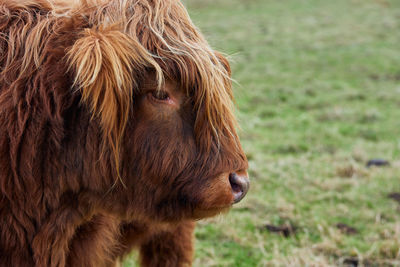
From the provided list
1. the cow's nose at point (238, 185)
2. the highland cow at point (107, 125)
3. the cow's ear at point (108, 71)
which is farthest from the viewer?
the cow's nose at point (238, 185)

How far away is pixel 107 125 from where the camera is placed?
205 cm

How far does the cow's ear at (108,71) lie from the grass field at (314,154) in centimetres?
84

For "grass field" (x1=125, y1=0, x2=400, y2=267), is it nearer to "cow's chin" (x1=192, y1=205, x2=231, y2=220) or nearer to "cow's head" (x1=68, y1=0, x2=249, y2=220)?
"cow's head" (x1=68, y1=0, x2=249, y2=220)

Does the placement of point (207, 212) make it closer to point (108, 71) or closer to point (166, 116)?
point (166, 116)

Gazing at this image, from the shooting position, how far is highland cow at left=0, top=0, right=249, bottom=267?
2076 millimetres

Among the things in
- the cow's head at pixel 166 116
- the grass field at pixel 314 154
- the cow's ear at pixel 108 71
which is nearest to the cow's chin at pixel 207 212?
the cow's head at pixel 166 116

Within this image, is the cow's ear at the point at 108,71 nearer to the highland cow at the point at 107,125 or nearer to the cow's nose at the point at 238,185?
the highland cow at the point at 107,125

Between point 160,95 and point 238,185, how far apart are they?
48 centimetres

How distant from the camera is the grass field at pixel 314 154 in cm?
410

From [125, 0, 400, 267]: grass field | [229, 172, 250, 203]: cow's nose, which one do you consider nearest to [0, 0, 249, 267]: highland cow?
[229, 172, 250, 203]: cow's nose

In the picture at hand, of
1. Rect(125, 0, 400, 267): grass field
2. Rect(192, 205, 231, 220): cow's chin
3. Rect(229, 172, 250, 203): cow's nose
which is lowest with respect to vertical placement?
Rect(125, 0, 400, 267): grass field

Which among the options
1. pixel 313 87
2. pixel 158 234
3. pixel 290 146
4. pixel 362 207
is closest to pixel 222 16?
pixel 313 87

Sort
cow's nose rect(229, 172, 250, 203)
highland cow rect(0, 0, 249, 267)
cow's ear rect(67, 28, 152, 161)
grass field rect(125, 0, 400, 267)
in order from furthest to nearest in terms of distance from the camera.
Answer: grass field rect(125, 0, 400, 267)
cow's nose rect(229, 172, 250, 203)
highland cow rect(0, 0, 249, 267)
cow's ear rect(67, 28, 152, 161)

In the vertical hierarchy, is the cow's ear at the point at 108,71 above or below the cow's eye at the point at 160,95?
above
